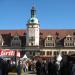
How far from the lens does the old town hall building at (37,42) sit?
96.2 m

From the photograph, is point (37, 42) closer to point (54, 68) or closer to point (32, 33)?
point (32, 33)

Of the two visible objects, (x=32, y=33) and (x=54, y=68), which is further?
(x=32, y=33)

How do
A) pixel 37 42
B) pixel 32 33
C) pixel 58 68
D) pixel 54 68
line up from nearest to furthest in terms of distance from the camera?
pixel 58 68 < pixel 54 68 < pixel 32 33 < pixel 37 42

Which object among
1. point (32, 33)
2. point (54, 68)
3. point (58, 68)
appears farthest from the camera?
point (32, 33)

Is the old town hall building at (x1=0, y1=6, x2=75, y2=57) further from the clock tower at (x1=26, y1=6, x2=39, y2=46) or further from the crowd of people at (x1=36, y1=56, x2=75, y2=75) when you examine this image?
the crowd of people at (x1=36, y1=56, x2=75, y2=75)

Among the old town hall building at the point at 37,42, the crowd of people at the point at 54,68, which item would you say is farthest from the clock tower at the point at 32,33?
the crowd of people at the point at 54,68

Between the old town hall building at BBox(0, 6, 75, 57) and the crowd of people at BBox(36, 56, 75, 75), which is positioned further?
the old town hall building at BBox(0, 6, 75, 57)

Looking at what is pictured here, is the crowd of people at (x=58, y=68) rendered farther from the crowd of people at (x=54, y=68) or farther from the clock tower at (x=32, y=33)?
the clock tower at (x=32, y=33)

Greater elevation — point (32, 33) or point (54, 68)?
point (32, 33)

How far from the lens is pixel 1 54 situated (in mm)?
26969

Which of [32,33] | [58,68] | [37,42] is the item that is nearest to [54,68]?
[58,68]

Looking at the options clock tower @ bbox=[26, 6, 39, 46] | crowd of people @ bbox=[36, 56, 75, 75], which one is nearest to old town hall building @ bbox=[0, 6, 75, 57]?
clock tower @ bbox=[26, 6, 39, 46]

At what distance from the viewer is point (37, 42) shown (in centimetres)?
9719

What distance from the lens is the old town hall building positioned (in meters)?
96.2
